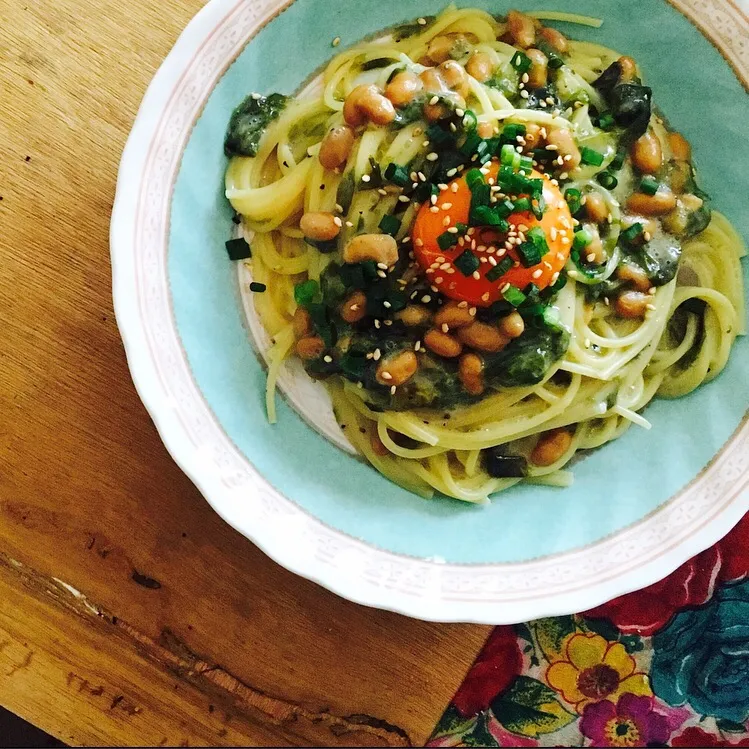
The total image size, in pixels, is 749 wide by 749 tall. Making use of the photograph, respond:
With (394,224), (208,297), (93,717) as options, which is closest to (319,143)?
(394,224)

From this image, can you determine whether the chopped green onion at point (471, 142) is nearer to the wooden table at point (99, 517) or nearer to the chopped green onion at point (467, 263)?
the chopped green onion at point (467, 263)

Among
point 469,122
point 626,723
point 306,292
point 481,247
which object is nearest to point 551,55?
point 469,122

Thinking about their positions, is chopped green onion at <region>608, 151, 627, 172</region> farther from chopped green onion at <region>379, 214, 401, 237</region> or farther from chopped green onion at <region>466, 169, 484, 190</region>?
chopped green onion at <region>379, 214, 401, 237</region>

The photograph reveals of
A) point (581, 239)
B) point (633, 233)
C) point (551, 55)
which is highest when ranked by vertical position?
point (551, 55)

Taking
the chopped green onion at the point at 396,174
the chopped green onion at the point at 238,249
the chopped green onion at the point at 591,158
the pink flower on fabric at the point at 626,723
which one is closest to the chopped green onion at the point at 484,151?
the chopped green onion at the point at 396,174

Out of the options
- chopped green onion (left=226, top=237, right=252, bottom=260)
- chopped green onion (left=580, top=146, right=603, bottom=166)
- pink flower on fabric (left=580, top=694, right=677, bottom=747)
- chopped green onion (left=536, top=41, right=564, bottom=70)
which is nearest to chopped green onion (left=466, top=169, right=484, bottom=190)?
chopped green onion (left=580, top=146, right=603, bottom=166)

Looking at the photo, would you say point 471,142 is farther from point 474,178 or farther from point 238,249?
point 238,249
